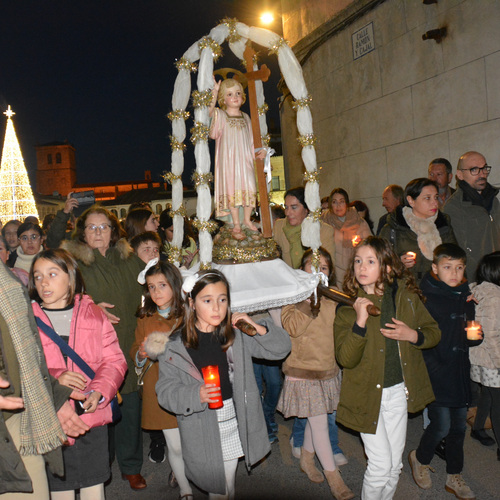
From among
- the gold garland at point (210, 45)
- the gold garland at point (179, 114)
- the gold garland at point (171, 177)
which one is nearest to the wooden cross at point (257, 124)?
the gold garland at point (210, 45)

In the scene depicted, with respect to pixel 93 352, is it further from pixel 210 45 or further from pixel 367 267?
pixel 210 45

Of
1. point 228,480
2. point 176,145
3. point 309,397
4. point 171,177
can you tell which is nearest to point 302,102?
point 176,145

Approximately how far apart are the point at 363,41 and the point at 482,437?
7041mm

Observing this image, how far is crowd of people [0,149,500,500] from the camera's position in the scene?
250cm

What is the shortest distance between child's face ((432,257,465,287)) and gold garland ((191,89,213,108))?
2329mm

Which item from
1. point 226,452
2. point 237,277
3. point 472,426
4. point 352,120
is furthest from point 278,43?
point 352,120

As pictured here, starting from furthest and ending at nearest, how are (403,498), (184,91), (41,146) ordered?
(41,146) < (184,91) < (403,498)

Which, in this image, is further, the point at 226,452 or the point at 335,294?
the point at 335,294

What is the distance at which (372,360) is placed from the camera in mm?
3188

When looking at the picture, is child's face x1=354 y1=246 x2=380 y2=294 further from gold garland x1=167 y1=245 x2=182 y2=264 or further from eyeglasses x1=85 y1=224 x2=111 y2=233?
eyeglasses x1=85 y1=224 x2=111 y2=233

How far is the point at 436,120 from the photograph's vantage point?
24.1 ft

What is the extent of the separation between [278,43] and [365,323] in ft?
8.36

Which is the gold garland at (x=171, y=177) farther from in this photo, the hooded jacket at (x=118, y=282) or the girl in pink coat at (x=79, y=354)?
the girl in pink coat at (x=79, y=354)

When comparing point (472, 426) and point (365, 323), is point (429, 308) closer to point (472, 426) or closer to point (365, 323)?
point (365, 323)
